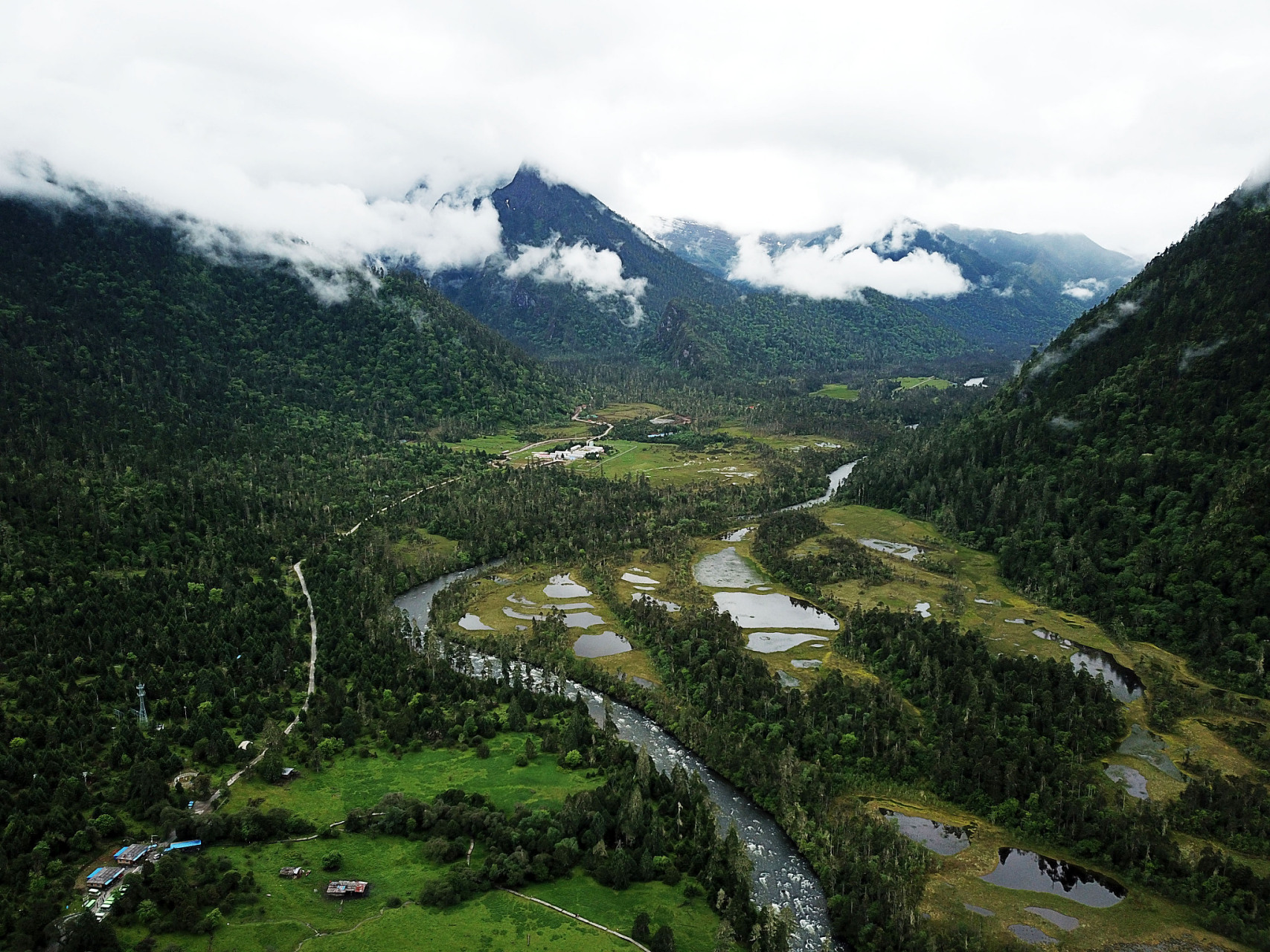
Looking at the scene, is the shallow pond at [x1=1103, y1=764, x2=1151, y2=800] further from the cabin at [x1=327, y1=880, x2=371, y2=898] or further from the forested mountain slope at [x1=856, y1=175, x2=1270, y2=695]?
the cabin at [x1=327, y1=880, x2=371, y2=898]

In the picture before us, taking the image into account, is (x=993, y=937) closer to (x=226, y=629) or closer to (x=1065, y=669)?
(x=1065, y=669)

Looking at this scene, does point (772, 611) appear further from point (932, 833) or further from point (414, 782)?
point (414, 782)

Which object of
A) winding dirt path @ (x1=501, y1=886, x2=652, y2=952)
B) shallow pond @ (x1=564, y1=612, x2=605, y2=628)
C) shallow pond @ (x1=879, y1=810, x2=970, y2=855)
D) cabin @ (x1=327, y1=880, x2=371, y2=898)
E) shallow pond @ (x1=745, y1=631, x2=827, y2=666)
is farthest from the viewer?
shallow pond @ (x1=564, y1=612, x2=605, y2=628)

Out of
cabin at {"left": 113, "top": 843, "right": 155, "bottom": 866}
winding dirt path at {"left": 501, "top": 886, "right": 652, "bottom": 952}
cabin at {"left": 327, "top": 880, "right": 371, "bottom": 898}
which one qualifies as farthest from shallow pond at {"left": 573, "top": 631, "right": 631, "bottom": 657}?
cabin at {"left": 113, "top": 843, "right": 155, "bottom": 866}

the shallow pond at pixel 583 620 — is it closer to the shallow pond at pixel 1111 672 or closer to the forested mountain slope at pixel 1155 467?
the shallow pond at pixel 1111 672

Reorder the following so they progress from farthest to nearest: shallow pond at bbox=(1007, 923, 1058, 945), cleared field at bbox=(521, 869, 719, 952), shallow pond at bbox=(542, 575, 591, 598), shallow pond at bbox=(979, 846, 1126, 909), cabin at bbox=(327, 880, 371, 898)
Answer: shallow pond at bbox=(542, 575, 591, 598), shallow pond at bbox=(979, 846, 1126, 909), cabin at bbox=(327, 880, 371, 898), cleared field at bbox=(521, 869, 719, 952), shallow pond at bbox=(1007, 923, 1058, 945)

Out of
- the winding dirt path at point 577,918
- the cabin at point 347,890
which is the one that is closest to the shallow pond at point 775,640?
the winding dirt path at point 577,918

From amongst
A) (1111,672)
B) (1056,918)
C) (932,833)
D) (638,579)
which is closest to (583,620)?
(638,579)
